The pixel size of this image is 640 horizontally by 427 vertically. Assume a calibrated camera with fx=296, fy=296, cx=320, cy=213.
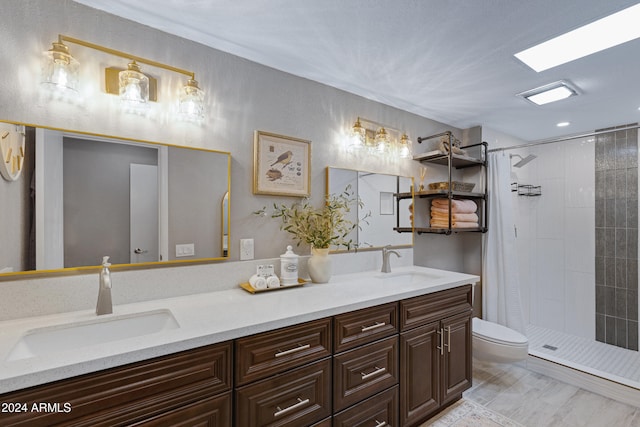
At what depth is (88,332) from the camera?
1.22 meters

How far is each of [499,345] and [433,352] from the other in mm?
812

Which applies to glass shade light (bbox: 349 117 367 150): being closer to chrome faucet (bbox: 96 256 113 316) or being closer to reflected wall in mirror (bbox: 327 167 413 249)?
reflected wall in mirror (bbox: 327 167 413 249)

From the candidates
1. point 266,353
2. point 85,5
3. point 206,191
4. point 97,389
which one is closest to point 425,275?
point 266,353

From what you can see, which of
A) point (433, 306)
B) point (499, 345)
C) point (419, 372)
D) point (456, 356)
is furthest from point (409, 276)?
point (499, 345)

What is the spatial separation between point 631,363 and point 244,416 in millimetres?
3527

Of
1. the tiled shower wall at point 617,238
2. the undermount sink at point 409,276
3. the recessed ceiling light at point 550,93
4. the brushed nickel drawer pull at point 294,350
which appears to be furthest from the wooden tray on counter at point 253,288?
the tiled shower wall at point 617,238

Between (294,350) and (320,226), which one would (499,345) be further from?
(294,350)

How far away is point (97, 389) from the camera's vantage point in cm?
91

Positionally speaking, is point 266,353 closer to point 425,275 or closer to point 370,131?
point 425,275

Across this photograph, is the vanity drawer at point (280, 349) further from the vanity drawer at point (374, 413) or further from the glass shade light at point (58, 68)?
the glass shade light at point (58, 68)

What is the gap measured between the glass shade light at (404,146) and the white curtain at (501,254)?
976mm

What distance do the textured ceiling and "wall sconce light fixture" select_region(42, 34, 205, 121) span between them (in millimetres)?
202

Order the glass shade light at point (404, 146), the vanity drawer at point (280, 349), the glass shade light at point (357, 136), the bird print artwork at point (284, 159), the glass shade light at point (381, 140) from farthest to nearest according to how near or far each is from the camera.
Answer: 1. the glass shade light at point (404, 146)
2. the glass shade light at point (381, 140)
3. the glass shade light at point (357, 136)
4. the bird print artwork at point (284, 159)
5. the vanity drawer at point (280, 349)

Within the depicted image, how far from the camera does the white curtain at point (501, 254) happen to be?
2.87 metres
